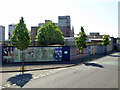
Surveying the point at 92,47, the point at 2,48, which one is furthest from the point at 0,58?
the point at 92,47

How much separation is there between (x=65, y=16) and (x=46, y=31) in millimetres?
55662

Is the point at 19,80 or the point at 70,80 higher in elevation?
the point at 70,80

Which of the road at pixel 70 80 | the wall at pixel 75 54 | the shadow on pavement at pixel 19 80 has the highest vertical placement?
the wall at pixel 75 54

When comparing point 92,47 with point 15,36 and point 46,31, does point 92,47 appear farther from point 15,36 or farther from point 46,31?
point 15,36

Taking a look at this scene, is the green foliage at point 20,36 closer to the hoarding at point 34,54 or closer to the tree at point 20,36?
the tree at point 20,36

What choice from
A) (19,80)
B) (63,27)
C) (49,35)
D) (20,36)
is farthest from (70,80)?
(63,27)

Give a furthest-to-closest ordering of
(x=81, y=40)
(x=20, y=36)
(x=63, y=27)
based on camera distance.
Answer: (x=63, y=27)
(x=81, y=40)
(x=20, y=36)

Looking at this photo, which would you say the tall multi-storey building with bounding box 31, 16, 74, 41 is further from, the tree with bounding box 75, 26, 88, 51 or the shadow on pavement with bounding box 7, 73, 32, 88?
the shadow on pavement with bounding box 7, 73, 32, 88

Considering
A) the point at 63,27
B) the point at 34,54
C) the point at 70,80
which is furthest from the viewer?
the point at 63,27

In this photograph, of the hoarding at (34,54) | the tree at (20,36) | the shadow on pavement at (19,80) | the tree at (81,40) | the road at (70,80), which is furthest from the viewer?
the tree at (81,40)

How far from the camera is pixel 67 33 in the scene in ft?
278

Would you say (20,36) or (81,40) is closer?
(20,36)

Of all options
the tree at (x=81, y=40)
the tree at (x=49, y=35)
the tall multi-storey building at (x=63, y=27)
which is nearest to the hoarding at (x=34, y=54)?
the tree at (x=81, y=40)

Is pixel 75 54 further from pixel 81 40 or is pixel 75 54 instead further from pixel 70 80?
pixel 70 80
